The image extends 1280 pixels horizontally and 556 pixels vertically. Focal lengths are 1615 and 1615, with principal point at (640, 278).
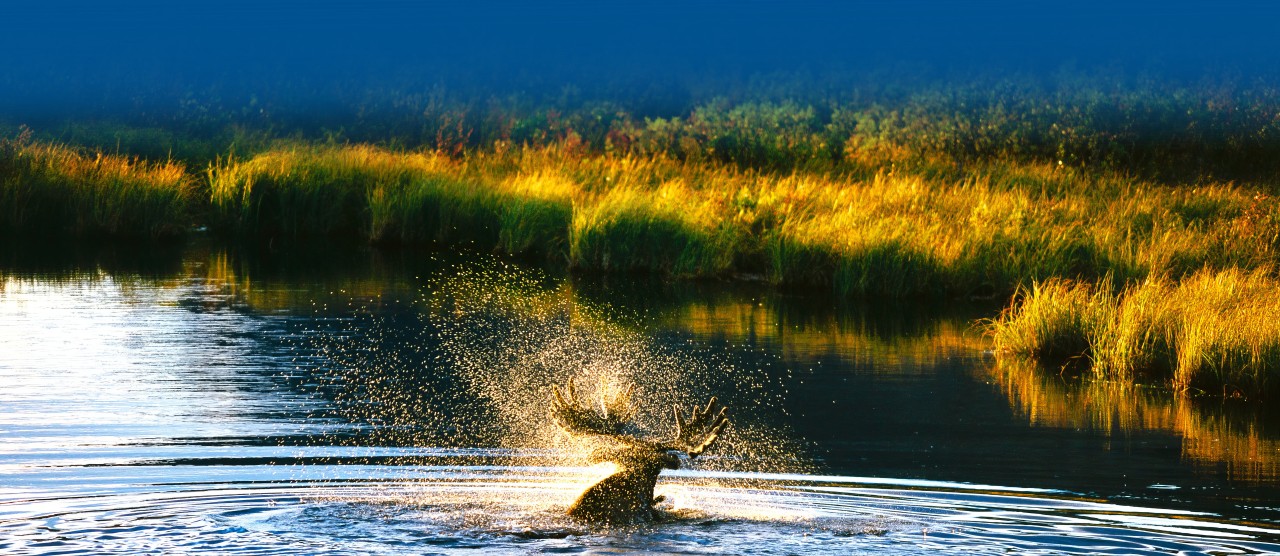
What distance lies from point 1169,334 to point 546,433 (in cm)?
568

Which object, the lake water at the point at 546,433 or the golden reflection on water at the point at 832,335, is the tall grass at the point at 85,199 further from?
the golden reflection on water at the point at 832,335

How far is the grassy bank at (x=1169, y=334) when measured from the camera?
12.1 meters

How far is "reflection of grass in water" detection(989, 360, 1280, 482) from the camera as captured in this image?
9.85 metres

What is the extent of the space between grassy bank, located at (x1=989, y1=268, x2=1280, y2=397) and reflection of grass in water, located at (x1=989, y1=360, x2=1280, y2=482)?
1.31 feet

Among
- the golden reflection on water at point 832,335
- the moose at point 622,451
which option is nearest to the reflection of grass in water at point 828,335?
the golden reflection on water at point 832,335

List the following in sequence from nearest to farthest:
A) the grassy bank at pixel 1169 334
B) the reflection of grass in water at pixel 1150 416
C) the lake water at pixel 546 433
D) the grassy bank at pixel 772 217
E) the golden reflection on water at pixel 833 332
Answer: the lake water at pixel 546 433, the reflection of grass in water at pixel 1150 416, the golden reflection on water at pixel 833 332, the grassy bank at pixel 1169 334, the grassy bank at pixel 772 217

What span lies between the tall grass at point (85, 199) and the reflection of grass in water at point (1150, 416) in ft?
55.6

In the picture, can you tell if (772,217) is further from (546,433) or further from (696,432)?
(696,432)

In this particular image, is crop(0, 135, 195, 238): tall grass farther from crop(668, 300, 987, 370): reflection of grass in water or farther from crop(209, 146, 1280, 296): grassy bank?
crop(668, 300, 987, 370): reflection of grass in water

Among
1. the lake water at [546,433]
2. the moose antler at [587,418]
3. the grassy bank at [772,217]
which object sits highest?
the grassy bank at [772,217]

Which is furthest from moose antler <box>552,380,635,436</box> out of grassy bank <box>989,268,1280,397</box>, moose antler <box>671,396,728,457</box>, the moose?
grassy bank <box>989,268,1280,397</box>

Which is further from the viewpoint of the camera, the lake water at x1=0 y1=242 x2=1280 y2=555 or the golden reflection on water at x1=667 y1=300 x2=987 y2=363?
the golden reflection on water at x1=667 y1=300 x2=987 y2=363

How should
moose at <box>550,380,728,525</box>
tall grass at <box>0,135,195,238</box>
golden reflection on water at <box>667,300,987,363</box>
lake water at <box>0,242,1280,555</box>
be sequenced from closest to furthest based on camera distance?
moose at <box>550,380,728,525</box> → lake water at <box>0,242,1280,555</box> → golden reflection on water at <box>667,300,987,363</box> → tall grass at <box>0,135,195,238</box>

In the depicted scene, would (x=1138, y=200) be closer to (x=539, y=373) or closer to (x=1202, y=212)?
(x=1202, y=212)
